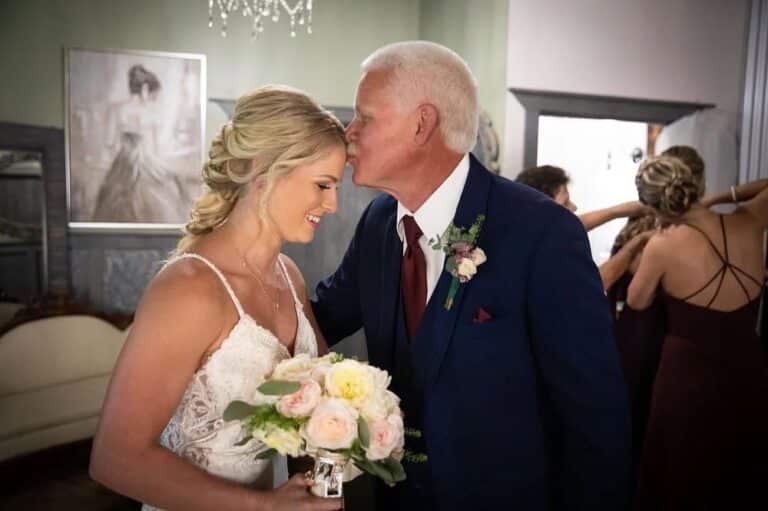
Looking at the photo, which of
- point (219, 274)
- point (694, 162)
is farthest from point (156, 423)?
point (694, 162)

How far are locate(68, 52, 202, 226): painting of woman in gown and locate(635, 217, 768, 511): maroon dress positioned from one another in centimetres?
494

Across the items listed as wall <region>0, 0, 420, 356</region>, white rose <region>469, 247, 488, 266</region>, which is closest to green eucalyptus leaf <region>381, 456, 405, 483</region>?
white rose <region>469, 247, 488, 266</region>

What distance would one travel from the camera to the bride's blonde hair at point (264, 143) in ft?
5.65

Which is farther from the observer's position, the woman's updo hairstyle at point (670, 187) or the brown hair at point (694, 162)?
the brown hair at point (694, 162)

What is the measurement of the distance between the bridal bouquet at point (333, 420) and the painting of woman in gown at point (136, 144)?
554 cm

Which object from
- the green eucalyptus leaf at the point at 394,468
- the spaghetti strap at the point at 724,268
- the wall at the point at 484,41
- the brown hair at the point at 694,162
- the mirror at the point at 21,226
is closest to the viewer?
the green eucalyptus leaf at the point at 394,468

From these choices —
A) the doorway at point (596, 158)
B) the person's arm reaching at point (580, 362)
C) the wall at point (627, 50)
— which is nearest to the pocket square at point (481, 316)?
the person's arm reaching at point (580, 362)

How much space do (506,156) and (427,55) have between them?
3.10 meters

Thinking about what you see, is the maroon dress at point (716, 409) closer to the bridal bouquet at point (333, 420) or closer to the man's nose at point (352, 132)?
the man's nose at point (352, 132)

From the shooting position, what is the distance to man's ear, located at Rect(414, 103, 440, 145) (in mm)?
1873

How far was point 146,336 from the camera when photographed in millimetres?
1474

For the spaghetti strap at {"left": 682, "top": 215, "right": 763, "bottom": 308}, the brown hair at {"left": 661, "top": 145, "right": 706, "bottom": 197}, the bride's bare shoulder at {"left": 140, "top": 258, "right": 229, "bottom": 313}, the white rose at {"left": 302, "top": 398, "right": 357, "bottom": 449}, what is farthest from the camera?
the brown hair at {"left": 661, "top": 145, "right": 706, "bottom": 197}

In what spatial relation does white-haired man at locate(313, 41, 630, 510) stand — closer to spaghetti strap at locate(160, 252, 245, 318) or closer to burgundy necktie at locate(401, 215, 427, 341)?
burgundy necktie at locate(401, 215, 427, 341)

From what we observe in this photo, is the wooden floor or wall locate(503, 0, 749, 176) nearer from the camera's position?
the wooden floor
